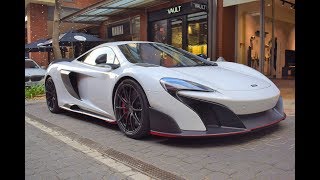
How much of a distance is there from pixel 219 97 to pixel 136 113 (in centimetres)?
108

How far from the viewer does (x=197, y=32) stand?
1262 cm

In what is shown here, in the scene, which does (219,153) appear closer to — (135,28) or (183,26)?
(183,26)

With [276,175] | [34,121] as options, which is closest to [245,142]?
[276,175]

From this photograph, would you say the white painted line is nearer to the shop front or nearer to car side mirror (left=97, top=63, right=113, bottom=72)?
car side mirror (left=97, top=63, right=113, bottom=72)

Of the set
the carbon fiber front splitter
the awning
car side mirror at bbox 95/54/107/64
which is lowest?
the carbon fiber front splitter

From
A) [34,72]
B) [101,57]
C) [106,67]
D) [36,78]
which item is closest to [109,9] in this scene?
[34,72]

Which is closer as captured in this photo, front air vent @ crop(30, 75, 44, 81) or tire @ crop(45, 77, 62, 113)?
tire @ crop(45, 77, 62, 113)

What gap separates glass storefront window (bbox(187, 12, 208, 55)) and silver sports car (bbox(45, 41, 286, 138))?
7.35m

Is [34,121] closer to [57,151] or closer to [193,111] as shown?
[57,151]

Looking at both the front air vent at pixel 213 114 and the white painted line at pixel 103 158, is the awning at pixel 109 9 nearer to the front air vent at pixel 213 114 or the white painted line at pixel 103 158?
the white painted line at pixel 103 158

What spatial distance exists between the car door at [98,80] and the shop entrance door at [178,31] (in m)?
8.19

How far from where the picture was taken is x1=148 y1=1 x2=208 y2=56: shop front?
40.1ft

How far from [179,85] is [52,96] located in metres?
3.39

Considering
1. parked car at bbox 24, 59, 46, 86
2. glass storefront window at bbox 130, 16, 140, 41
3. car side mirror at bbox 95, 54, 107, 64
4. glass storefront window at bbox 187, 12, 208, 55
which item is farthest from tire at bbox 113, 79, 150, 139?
glass storefront window at bbox 130, 16, 140, 41
